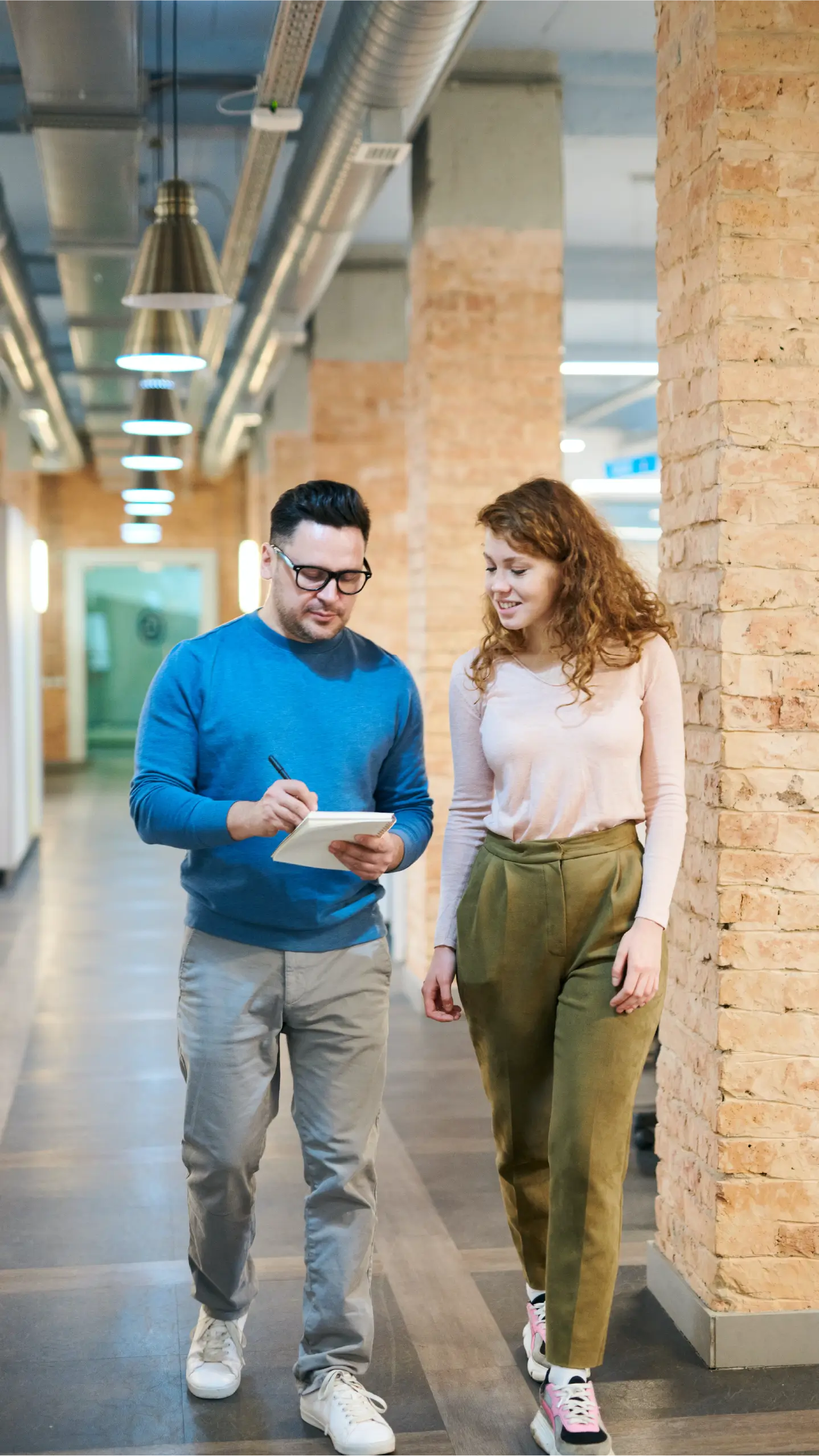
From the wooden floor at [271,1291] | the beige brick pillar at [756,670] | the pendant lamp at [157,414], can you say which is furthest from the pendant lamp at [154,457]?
the beige brick pillar at [756,670]

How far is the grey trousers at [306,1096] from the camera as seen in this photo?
8.52ft

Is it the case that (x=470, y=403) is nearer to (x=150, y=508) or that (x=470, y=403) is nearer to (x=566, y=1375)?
(x=566, y=1375)

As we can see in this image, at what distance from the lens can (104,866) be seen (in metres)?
10.6

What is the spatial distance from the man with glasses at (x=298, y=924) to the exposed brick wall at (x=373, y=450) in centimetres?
718

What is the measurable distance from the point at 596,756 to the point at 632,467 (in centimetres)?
1070

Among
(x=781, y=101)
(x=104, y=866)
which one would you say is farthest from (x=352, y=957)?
(x=104, y=866)

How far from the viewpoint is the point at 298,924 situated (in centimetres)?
259

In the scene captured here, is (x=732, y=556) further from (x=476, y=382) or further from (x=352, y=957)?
(x=476, y=382)

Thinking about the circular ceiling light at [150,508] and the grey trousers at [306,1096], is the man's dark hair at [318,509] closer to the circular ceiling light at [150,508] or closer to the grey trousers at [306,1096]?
the grey trousers at [306,1096]

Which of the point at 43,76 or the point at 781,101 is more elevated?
the point at 43,76

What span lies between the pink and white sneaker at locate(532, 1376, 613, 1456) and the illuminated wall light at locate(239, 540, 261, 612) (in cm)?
1380

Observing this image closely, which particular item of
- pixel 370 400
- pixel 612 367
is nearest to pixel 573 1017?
pixel 370 400

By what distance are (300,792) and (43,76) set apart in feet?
10.9

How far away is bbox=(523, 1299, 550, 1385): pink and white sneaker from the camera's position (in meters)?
2.83
